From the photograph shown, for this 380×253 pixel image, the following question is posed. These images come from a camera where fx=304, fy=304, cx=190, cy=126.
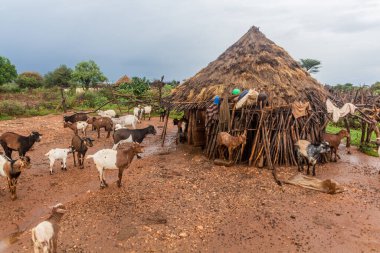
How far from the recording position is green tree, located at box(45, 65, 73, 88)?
149 feet

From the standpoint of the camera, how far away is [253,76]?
1230 cm

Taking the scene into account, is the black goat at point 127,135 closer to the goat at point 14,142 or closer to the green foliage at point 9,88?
the goat at point 14,142

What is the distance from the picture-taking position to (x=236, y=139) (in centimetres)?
1081

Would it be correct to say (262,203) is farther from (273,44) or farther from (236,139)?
(273,44)

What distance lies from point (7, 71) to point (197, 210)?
39.1 meters

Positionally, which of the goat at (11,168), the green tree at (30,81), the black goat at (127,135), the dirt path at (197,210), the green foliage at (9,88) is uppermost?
the green tree at (30,81)

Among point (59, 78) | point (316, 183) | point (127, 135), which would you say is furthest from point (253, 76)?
point (59, 78)

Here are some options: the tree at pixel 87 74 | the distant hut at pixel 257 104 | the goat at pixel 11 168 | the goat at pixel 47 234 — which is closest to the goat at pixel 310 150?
the distant hut at pixel 257 104

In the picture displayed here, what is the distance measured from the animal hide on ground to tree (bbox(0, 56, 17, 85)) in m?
37.0

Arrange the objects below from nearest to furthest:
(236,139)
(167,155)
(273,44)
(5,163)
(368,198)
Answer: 1. (5,163)
2. (368,198)
3. (236,139)
4. (167,155)
5. (273,44)

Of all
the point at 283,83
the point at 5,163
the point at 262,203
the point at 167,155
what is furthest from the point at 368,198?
the point at 5,163

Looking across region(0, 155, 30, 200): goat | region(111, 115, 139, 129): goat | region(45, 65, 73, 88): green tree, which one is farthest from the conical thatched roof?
region(45, 65, 73, 88): green tree

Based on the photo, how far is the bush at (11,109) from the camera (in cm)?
2193

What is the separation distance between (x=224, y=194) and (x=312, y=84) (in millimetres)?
7004
